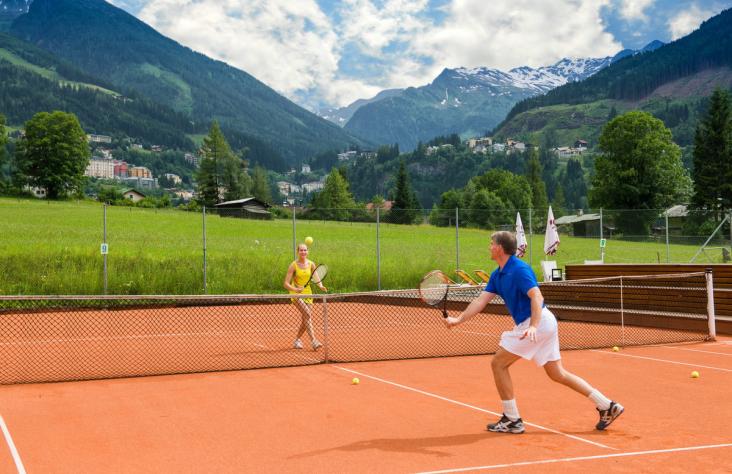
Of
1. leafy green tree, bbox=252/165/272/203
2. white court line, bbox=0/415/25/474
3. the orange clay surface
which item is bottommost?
the orange clay surface

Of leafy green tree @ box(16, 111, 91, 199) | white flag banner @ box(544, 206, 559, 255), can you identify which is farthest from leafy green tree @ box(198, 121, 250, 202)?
white flag banner @ box(544, 206, 559, 255)

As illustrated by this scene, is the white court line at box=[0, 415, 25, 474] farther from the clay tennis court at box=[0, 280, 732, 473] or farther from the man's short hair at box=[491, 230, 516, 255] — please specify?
the man's short hair at box=[491, 230, 516, 255]

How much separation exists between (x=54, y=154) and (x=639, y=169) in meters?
64.3

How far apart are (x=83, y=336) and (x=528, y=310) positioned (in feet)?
36.4

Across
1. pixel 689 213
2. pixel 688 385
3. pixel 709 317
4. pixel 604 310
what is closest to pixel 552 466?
pixel 688 385

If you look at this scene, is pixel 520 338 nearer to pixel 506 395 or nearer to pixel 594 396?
pixel 506 395

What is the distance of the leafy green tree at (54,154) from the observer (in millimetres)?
83125

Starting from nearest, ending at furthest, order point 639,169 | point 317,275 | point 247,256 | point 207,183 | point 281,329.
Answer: point 317,275 → point 281,329 → point 247,256 → point 639,169 → point 207,183

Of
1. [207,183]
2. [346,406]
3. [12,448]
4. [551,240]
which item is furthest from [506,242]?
[207,183]

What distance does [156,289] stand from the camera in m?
21.1

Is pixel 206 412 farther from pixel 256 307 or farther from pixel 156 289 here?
pixel 156 289

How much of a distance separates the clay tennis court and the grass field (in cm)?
646

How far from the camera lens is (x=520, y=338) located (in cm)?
644

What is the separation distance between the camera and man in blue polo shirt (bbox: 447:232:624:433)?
646 cm
